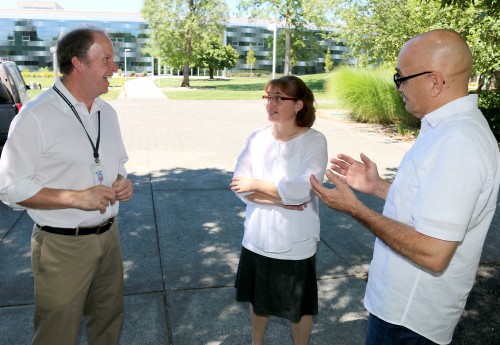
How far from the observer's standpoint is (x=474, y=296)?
13.3 ft

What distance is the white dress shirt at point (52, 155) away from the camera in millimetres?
2301

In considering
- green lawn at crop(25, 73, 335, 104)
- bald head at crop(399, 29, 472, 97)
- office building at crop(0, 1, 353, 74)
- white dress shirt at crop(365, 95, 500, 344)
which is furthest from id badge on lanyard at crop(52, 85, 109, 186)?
office building at crop(0, 1, 353, 74)

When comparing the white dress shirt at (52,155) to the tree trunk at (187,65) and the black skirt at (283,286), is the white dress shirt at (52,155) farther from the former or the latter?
the tree trunk at (187,65)

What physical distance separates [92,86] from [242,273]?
1.53 metres

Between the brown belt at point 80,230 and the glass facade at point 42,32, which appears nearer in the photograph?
the brown belt at point 80,230

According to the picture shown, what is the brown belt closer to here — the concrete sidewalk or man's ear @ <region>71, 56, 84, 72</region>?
man's ear @ <region>71, 56, 84, 72</region>

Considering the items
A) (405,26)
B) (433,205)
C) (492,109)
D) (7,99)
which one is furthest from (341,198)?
(405,26)

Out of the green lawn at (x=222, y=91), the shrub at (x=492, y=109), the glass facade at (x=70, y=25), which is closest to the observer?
the shrub at (x=492, y=109)

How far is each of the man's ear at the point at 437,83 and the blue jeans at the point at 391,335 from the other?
1.00 m

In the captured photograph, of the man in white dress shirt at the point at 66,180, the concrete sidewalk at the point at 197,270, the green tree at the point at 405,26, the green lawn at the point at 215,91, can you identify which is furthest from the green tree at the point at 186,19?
the man in white dress shirt at the point at 66,180

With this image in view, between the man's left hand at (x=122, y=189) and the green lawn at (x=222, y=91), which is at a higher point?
the man's left hand at (x=122, y=189)

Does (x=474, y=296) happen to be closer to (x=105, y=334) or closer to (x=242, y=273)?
(x=242, y=273)

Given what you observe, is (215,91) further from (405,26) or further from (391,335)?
(391,335)

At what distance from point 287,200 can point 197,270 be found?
2001mm
